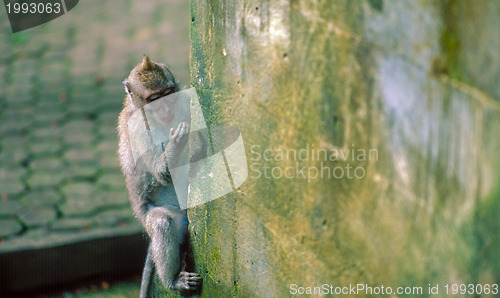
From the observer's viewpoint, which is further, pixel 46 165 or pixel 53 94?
pixel 53 94

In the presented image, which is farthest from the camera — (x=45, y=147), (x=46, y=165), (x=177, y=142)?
(x=45, y=147)

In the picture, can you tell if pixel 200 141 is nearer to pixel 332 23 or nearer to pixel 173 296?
pixel 173 296

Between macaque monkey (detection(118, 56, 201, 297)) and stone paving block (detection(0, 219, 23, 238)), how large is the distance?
2.91 metres

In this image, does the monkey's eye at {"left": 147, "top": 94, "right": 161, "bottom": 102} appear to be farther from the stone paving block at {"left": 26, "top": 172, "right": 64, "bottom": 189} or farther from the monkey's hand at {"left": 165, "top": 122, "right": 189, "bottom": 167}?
the stone paving block at {"left": 26, "top": 172, "right": 64, "bottom": 189}

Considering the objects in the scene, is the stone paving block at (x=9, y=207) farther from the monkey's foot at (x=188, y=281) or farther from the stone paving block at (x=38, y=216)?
the monkey's foot at (x=188, y=281)

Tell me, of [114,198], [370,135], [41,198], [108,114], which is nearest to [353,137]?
[370,135]

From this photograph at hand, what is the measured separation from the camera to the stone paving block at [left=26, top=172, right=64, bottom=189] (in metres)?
8.07

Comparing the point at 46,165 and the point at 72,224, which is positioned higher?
the point at 46,165

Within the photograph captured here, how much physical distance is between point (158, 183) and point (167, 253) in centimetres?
75

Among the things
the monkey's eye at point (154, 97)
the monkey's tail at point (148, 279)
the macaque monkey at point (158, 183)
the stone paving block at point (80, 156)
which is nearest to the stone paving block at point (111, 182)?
the stone paving block at point (80, 156)

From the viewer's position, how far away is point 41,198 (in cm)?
782

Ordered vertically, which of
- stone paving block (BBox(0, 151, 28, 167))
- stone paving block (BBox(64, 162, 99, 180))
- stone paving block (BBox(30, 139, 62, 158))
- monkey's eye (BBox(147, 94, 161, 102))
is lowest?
stone paving block (BBox(64, 162, 99, 180))

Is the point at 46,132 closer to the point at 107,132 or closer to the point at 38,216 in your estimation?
the point at 107,132

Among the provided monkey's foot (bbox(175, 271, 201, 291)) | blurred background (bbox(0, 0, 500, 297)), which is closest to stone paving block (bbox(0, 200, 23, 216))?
blurred background (bbox(0, 0, 500, 297))
